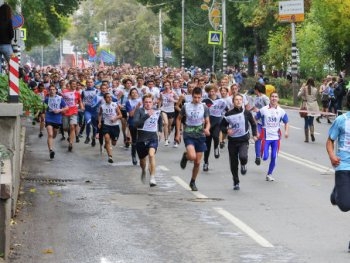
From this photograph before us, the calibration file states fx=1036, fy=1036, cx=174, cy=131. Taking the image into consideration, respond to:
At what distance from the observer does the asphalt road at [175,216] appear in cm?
1136

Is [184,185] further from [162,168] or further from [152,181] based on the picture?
[162,168]

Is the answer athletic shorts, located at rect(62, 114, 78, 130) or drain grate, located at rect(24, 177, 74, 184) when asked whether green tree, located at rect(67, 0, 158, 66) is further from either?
drain grate, located at rect(24, 177, 74, 184)

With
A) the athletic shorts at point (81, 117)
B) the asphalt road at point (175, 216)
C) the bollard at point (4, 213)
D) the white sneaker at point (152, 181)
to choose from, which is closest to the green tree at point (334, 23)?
the athletic shorts at point (81, 117)

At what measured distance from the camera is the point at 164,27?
332 ft

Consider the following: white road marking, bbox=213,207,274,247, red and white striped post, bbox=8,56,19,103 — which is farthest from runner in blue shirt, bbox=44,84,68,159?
white road marking, bbox=213,207,274,247

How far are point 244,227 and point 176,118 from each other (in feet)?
29.1

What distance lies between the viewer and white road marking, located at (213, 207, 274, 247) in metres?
11.9

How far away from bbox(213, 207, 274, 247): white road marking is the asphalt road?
0.01 m

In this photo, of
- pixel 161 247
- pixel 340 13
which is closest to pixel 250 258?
pixel 161 247

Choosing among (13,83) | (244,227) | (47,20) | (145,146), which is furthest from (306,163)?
(47,20)

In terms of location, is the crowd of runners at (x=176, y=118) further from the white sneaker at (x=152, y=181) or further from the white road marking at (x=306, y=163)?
the white road marking at (x=306, y=163)

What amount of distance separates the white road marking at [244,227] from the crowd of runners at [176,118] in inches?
103

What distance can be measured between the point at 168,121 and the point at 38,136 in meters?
4.94

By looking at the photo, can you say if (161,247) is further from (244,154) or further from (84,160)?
(84,160)
